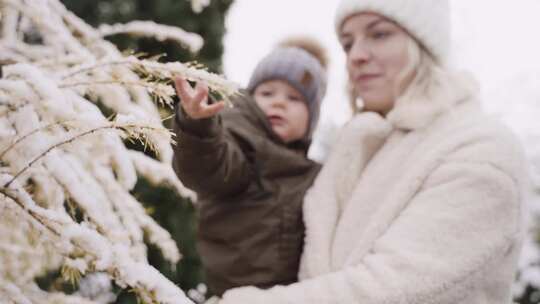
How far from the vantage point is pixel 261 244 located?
1441 millimetres

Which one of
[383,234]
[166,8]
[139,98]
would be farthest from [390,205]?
[166,8]

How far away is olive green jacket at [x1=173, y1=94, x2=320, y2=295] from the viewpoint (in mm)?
1400

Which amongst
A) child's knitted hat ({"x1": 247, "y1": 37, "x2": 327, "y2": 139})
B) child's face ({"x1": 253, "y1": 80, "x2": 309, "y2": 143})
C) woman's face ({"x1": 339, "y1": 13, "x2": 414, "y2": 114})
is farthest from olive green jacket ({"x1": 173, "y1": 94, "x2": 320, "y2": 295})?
woman's face ({"x1": 339, "y1": 13, "x2": 414, "y2": 114})

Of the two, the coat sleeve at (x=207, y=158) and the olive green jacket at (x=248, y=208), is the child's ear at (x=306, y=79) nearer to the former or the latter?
the olive green jacket at (x=248, y=208)

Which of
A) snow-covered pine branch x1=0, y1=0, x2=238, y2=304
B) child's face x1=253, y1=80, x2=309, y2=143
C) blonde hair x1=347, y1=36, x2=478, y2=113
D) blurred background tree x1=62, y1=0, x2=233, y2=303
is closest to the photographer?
snow-covered pine branch x1=0, y1=0, x2=238, y2=304

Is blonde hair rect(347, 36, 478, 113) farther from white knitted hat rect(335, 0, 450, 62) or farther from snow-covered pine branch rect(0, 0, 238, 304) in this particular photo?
snow-covered pine branch rect(0, 0, 238, 304)

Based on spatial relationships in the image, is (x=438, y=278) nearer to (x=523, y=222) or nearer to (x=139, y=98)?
(x=523, y=222)

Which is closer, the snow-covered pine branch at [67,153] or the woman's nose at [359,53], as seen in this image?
the snow-covered pine branch at [67,153]

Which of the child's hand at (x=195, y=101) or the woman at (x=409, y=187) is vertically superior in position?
the child's hand at (x=195, y=101)

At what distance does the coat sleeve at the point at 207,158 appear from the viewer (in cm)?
121

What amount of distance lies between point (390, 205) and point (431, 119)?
11.0 inches

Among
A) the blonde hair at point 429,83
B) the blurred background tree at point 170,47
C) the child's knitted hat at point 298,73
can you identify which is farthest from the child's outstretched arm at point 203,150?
the blurred background tree at point 170,47

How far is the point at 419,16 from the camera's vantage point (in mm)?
1401


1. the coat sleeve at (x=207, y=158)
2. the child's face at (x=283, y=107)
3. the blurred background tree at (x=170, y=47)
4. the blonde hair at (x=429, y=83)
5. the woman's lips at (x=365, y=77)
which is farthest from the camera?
the blurred background tree at (x=170, y=47)
